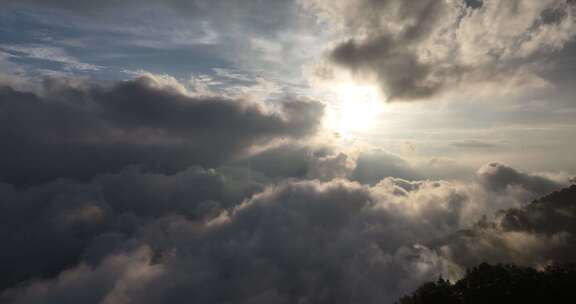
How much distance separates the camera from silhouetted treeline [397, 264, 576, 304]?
8581cm

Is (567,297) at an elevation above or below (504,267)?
above

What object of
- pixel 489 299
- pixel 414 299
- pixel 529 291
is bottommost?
pixel 414 299

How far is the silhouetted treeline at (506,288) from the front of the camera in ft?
282

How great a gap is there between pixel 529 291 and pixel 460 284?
26.2 metres

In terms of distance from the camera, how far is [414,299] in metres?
110

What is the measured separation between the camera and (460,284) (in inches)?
4471

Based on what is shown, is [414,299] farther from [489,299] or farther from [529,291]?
[529,291]

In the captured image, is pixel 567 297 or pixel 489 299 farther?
pixel 489 299

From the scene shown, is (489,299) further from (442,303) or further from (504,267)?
(504,267)

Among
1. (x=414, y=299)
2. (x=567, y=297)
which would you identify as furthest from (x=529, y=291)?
(x=414, y=299)

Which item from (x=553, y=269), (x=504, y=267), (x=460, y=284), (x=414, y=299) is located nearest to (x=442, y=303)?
(x=414, y=299)

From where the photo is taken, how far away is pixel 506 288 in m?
94.1

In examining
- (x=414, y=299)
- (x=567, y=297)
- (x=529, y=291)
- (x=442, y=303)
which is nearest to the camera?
(x=567, y=297)

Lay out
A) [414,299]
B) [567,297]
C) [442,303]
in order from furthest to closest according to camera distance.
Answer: [414,299] → [442,303] → [567,297]
